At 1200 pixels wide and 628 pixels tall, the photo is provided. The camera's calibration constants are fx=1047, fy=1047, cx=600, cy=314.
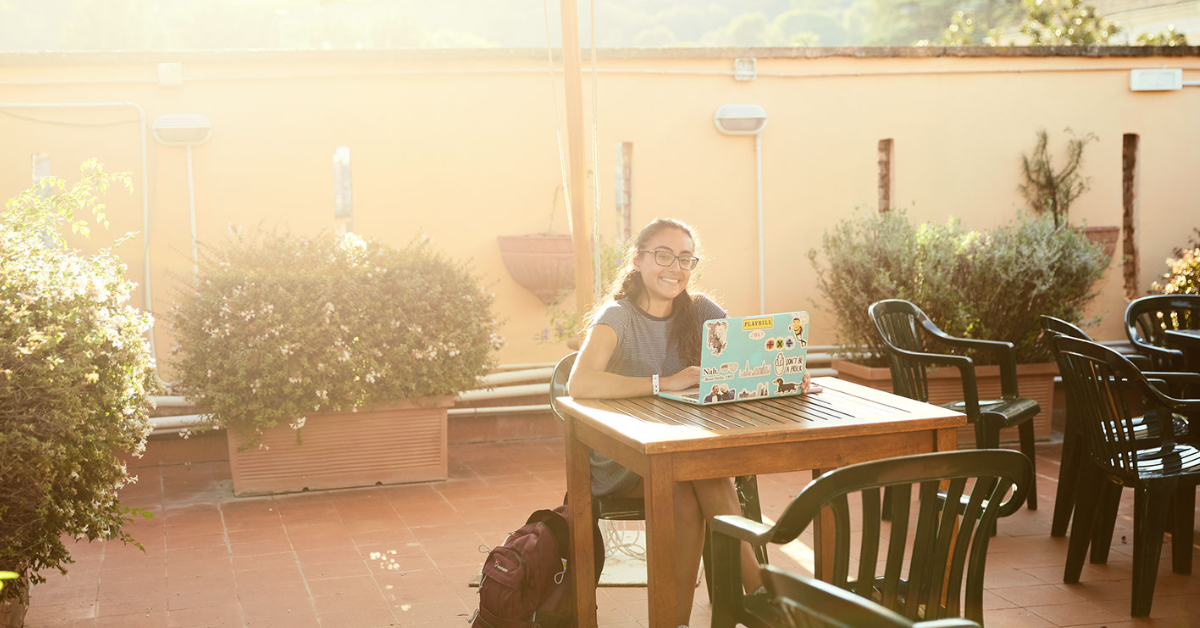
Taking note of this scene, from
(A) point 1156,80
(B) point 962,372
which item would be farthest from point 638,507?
(A) point 1156,80

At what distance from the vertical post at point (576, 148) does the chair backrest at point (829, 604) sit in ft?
8.44

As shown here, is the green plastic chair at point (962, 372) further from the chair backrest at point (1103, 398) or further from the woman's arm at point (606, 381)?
the woman's arm at point (606, 381)

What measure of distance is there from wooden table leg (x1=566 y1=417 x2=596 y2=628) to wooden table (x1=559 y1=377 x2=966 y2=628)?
10cm

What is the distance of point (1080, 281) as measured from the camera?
648cm

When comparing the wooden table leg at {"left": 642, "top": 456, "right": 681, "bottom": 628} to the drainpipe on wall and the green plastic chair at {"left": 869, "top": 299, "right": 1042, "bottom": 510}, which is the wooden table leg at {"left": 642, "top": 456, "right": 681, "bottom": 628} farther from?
the drainpipe on wall

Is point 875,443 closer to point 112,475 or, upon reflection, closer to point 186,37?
point 112,475

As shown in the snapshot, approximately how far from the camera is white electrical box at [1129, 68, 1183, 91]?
25.6ft

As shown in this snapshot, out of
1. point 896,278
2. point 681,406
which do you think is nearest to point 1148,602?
point 681,406

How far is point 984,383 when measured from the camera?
6176 millimetres

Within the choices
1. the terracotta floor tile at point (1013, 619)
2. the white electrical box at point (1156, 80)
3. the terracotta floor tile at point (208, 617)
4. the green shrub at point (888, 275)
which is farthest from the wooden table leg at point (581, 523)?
the white electrical box at point (1156, 80)

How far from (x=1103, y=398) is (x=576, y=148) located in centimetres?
215

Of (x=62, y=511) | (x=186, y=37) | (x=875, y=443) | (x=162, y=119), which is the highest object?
(x=186, y=37)

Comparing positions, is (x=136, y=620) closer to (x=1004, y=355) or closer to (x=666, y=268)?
(x=666, y=268)

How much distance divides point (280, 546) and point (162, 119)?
3281 mm
